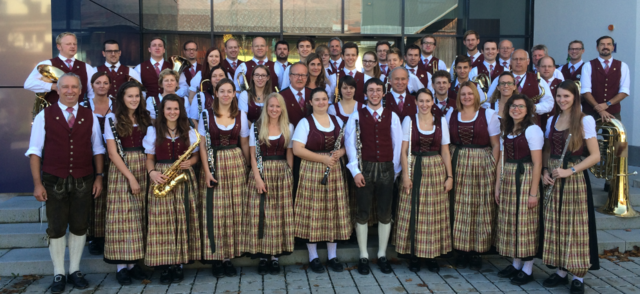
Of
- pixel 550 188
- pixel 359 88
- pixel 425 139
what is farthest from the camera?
pixel 359 88

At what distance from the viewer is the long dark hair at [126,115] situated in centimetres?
427

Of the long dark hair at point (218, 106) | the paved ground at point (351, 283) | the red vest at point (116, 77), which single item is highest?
the red vest at point (116, 77)

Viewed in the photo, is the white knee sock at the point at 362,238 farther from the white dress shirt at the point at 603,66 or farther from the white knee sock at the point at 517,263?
the white dress shirt at the point at 603,66

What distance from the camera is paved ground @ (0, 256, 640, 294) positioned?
424 cm

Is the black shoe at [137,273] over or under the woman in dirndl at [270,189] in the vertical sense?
under

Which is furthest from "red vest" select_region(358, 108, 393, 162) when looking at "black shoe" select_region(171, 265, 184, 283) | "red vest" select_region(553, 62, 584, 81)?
"red vest" select_region(553, 62, 584, 81)

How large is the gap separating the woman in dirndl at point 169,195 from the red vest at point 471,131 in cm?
236

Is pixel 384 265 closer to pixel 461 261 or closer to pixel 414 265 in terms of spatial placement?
pixel 414 265

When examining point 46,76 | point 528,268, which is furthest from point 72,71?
point 528,268

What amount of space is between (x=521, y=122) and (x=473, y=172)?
2.06 feet

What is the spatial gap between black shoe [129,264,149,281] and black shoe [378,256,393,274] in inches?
83.6

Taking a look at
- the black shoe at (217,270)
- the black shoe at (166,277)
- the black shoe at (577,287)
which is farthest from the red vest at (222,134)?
the black shoe at (577,287)

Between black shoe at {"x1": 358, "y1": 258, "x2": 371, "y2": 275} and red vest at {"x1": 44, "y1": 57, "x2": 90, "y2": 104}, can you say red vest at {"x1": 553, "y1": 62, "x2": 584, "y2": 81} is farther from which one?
red vest at {"x1": 44, "y1": 57, "x2": 90, "y2": 104}

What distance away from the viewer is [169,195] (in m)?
4.29
